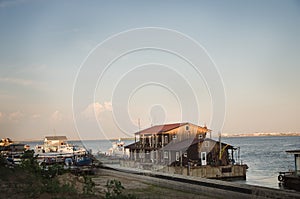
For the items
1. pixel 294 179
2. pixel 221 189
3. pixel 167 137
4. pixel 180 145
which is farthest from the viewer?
pixel 167 137

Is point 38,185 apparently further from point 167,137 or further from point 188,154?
point 167,137

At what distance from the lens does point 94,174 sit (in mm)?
45188

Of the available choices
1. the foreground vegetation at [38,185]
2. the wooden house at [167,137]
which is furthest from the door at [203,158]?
the foreground vegetation at [38,185]

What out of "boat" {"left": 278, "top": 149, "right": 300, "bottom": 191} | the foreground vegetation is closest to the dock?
the foreground vegetation

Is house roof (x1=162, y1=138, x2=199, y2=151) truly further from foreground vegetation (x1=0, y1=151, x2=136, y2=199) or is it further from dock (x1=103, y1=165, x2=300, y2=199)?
foreground vegetation (x1=0, y1=151, x2=136, y2=199)

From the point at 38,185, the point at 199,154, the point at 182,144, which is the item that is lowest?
the point at 38,185

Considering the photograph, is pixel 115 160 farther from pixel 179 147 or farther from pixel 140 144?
pixel 179 147

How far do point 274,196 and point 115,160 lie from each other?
58.3 metres

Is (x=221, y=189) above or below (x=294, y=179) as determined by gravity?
above

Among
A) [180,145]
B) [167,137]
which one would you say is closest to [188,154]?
[180,145]

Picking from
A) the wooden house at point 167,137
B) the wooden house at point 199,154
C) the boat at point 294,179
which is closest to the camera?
the boat at point 294,179

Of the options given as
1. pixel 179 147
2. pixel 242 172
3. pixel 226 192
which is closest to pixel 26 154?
pixel 226 192

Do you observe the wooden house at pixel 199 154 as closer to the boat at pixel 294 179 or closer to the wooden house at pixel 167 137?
the wooden house at pixel 167 137

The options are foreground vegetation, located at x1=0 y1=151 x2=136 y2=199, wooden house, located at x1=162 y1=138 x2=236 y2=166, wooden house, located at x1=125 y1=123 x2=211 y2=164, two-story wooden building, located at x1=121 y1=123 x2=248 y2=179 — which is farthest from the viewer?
wooden house, located at x1=125 y1=123 x2=211 y2=164
